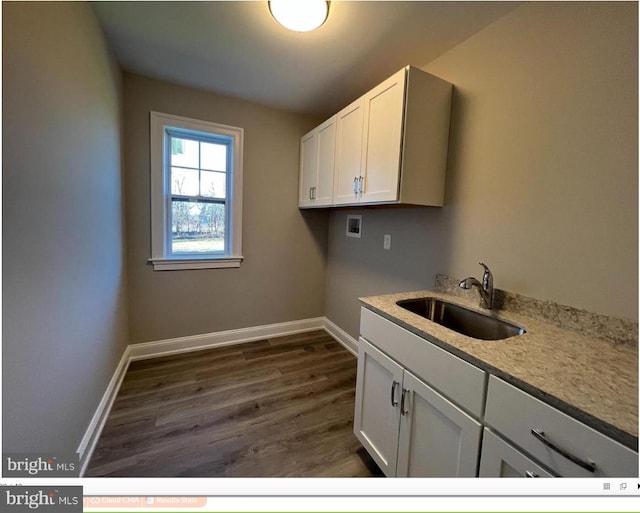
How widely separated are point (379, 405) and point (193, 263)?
81.2 inches

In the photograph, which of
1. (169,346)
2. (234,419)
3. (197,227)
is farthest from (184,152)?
(234,419)

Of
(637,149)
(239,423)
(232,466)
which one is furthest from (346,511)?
(637,149)

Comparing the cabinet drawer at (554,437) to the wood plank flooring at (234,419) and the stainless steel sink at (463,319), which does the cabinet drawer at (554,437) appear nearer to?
the stainless steel sink at (463,319)

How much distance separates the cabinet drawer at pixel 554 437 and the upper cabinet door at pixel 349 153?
1.45 m

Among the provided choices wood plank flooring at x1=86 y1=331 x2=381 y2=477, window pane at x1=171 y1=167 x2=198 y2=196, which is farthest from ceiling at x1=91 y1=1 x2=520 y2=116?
wood plank flooring at x1=86 y1=331 x2=381 y2=477

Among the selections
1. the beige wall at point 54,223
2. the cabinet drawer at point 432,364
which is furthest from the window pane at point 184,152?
the cabinet drawer at point 432,364

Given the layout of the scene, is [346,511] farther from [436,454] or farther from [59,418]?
[59,418]

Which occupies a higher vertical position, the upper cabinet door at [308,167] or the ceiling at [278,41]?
the ceiling at [278,41]

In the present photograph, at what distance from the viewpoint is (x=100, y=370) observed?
1.64 m

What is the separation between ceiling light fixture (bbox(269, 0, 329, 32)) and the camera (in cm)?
132

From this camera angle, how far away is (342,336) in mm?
2855

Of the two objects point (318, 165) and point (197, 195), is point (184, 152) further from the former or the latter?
point (318, 165)

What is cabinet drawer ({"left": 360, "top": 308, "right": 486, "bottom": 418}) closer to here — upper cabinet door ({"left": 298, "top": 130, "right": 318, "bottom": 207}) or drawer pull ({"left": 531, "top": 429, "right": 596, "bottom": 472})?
drawer pull ({"left": 531, "top": 429, "right": 596, "bottom": 472})

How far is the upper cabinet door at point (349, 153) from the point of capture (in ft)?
6.22
